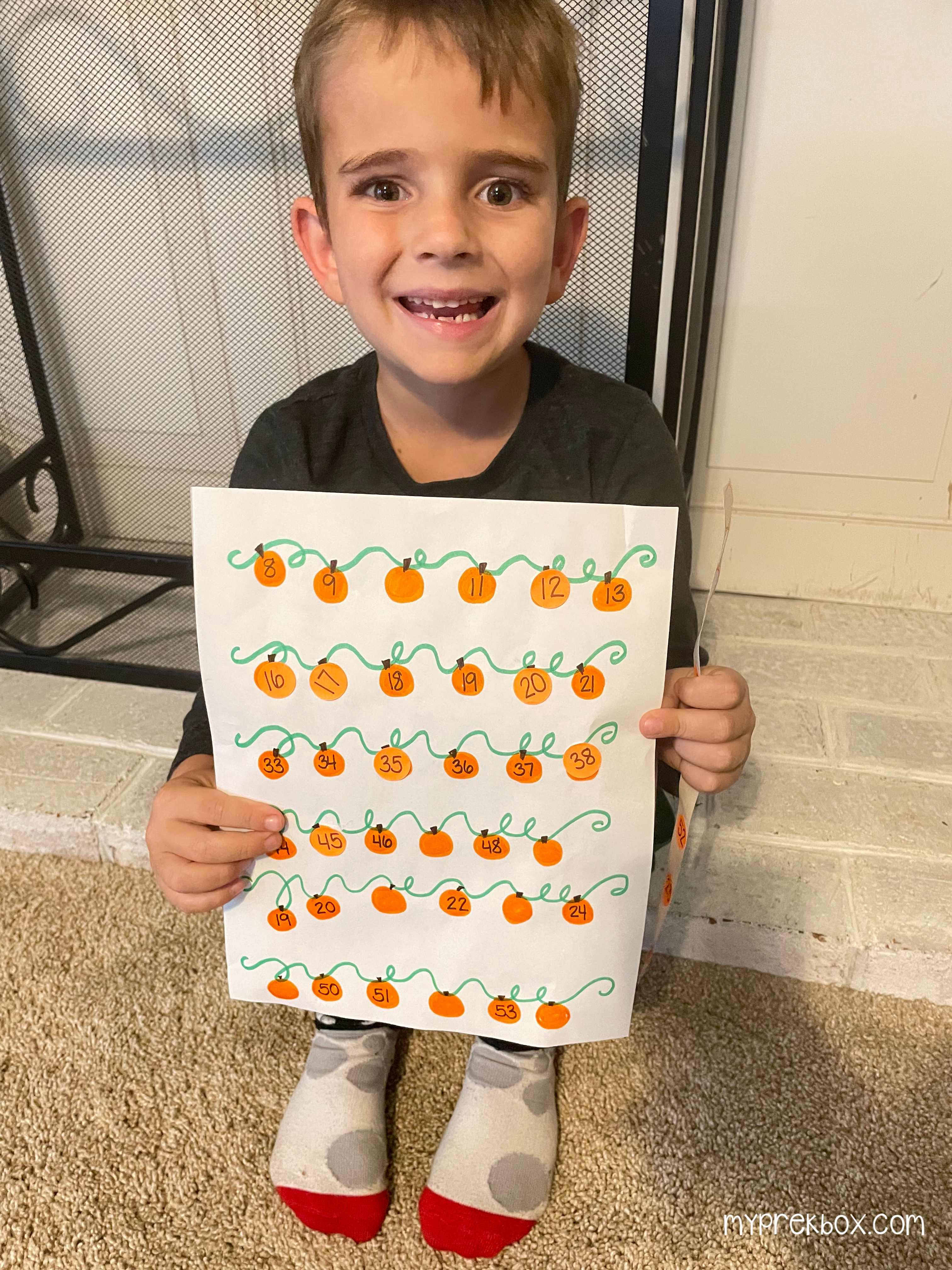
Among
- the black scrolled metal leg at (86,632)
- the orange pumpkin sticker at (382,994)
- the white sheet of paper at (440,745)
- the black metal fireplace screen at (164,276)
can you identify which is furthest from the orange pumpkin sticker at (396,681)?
the black scrolled metal leg at (86,632)

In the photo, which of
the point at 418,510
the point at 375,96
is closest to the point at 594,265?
the point at 375,96

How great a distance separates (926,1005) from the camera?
28.6 inches

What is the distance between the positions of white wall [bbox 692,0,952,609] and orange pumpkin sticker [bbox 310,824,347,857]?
2.43ft

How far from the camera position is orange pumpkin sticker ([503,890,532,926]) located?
54 centimetres

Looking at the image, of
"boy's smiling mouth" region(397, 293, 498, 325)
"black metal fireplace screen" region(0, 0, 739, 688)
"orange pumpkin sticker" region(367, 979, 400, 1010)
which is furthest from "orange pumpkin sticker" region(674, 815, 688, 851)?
"black metal fireplace screen" region(0, 0, 739, 688)

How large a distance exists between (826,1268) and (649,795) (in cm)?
35

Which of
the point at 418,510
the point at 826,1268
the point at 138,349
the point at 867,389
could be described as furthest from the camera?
the point at 867,389

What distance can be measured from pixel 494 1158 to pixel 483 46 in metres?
0.71

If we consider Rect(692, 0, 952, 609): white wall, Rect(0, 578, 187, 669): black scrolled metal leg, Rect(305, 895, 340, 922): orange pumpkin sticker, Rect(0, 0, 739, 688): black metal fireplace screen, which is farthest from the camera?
Rect(0, 578, 187, 669): black scrolled metal leg

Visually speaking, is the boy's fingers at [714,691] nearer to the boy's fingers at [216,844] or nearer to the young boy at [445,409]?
the young boy at [445,409]

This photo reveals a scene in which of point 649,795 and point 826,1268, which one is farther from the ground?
point 649,795

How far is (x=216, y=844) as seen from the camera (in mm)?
534

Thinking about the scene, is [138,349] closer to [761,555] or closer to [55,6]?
[55,6]

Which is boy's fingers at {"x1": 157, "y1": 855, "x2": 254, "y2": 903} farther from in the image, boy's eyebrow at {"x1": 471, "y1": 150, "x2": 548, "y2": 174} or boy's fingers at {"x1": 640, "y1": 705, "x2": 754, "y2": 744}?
boy's eyebrow at {"x1": 471, "y1": 150, "x2": 548, "y2": 174}
